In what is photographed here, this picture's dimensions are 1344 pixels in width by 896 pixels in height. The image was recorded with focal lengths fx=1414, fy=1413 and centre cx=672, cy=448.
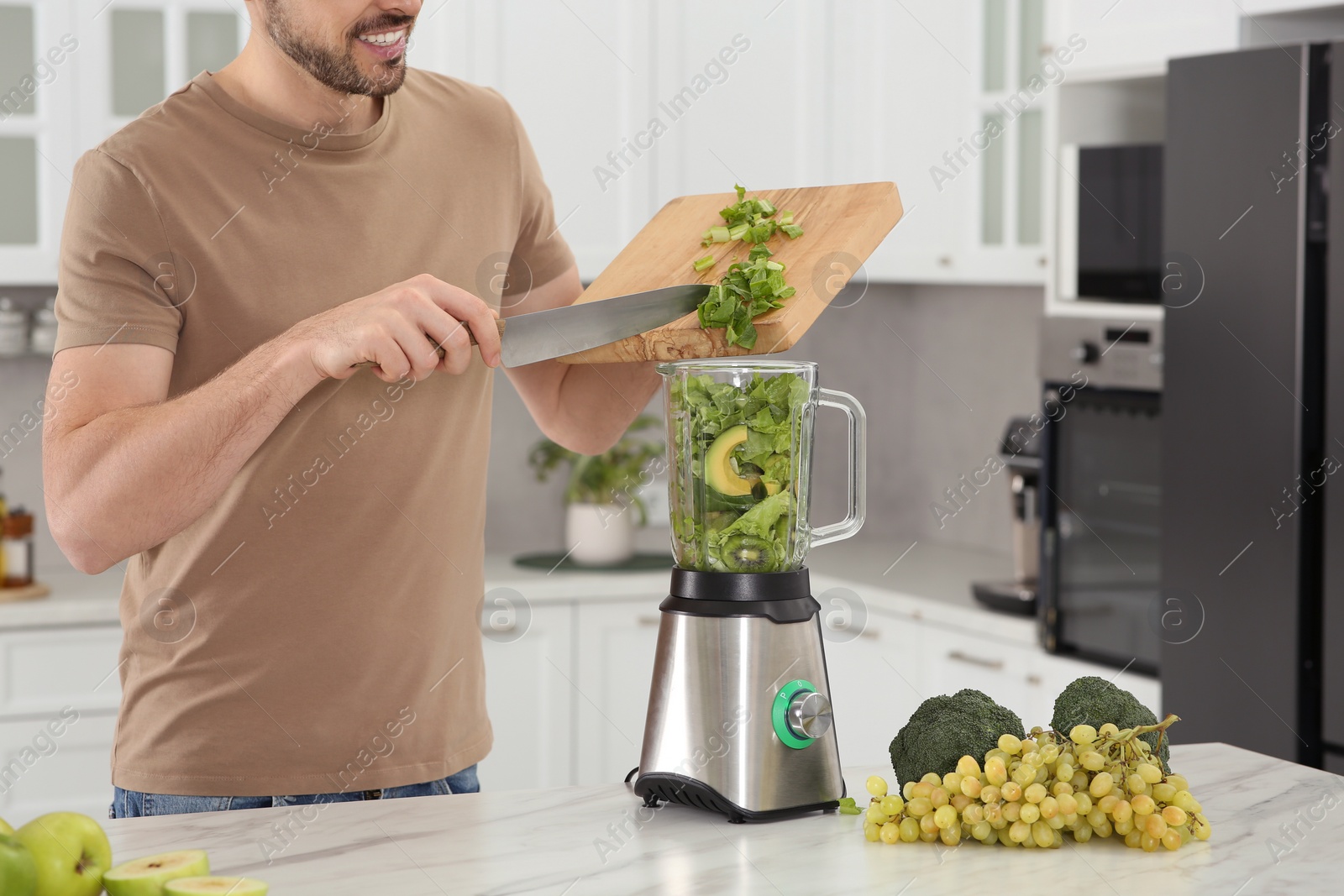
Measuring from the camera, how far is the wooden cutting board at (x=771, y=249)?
1192mm

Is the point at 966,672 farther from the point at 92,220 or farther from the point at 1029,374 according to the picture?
the point at 92,220

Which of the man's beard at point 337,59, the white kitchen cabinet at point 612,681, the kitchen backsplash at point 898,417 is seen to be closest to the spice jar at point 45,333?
the kitchen backsplash at point 898,417

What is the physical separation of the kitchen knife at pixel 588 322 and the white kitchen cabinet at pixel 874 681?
5.54 feet

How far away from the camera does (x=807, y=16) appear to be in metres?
3.10

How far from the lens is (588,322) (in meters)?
1.16

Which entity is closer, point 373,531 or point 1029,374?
point 373,531

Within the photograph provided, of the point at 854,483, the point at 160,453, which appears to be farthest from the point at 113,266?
the point at 854,483

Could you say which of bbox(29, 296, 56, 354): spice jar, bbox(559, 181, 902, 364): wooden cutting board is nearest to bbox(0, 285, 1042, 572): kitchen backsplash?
bbox(29, 296, 56, 354): spice jar

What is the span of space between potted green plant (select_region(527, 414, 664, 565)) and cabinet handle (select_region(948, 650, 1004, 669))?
795 millimetres

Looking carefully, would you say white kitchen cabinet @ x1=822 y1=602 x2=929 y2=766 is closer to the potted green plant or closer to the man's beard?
the potted green plant

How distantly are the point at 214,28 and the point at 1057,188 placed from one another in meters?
1.65

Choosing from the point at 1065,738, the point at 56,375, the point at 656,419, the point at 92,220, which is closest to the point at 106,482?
the point at 56,375

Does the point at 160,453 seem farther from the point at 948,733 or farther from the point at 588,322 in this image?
the point at 948,733

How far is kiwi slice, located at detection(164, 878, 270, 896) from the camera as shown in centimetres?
82
